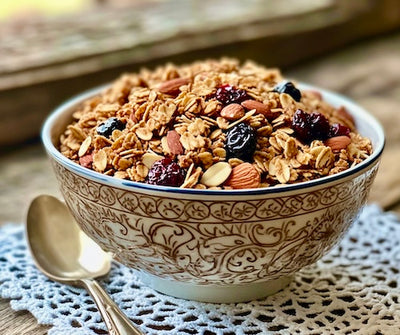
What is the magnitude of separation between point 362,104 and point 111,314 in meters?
0.74

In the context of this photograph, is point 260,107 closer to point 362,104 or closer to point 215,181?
point 215,181

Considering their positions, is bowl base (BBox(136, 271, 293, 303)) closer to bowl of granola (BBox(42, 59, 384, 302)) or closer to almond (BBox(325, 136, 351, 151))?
bowl of granola (BBox(42, 59, 384, 302))

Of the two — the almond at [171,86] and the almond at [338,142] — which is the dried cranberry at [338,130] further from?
the almond at [171,86]

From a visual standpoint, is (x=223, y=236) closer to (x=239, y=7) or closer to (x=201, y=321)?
(x=201, y=321)

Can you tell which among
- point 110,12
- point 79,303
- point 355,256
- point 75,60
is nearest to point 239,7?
point 110,12

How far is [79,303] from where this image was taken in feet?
1.88

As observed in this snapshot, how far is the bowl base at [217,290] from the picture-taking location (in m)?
0.56

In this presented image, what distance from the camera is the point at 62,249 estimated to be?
0.65 metres

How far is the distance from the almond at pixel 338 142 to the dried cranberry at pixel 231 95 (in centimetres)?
8

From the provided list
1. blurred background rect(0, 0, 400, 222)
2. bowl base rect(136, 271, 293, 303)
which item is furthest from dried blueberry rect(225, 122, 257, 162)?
blurred background rect(0, 0, 400, 222)

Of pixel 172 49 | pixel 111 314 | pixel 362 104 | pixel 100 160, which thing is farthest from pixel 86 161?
pixel 362 104

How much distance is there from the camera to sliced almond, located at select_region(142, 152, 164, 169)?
528 mm

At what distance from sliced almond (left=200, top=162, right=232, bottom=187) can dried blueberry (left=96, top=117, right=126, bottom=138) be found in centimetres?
10

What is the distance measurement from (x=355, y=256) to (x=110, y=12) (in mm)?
825
